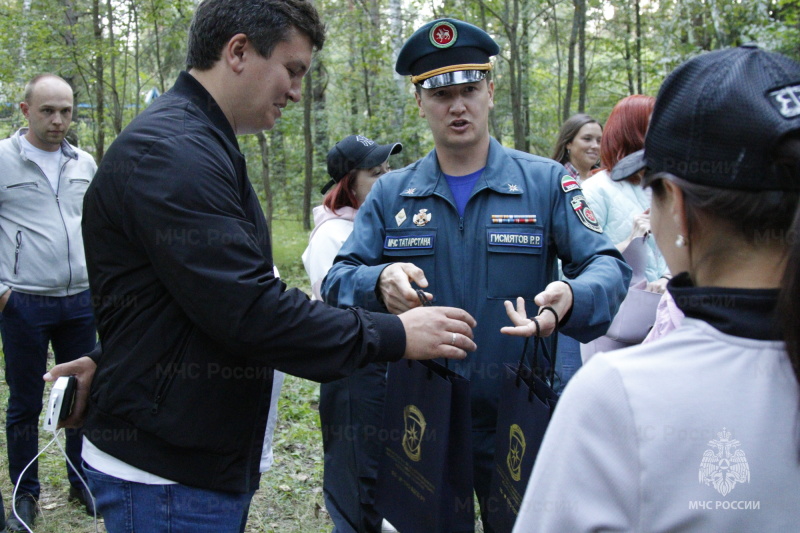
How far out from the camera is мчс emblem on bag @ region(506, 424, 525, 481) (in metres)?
1.87

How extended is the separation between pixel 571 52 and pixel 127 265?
9833mm

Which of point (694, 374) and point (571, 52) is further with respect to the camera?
point (571, 52)

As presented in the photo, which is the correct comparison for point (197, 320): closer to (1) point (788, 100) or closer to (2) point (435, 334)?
(2) point (435, 334)

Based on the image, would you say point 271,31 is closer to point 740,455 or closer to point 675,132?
point 675,132

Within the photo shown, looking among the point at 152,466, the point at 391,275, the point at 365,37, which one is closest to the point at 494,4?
the point at 365,37

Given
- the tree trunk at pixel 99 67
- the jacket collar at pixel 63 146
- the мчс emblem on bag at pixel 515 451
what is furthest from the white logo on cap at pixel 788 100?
the tree trunk at pixel 99 67

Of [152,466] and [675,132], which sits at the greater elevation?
[675,132]

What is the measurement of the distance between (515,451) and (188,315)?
926 millimetres

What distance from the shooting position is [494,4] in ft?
32.5

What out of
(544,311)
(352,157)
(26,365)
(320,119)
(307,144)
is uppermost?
(320,119)

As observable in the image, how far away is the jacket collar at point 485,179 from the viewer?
2.49 metres

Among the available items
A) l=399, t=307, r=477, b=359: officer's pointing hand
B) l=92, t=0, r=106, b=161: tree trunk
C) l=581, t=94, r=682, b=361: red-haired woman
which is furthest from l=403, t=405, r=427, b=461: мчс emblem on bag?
l=92, t=0, r=106, b=161: tree trunk

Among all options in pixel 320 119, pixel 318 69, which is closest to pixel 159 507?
pixel 318 69

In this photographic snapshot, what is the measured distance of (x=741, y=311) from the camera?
3.33 ft
